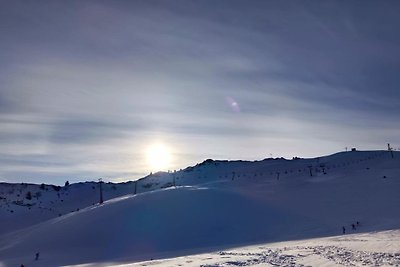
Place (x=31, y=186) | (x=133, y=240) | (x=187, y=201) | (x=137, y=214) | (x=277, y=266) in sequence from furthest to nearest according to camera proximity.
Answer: (x=31, y=186) < (x=187, y=201) < (x=137, y=214) < (x=133, y=240) < (x=277, y=266)

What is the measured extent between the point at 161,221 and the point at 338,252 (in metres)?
24.9

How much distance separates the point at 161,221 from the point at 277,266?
26842 mm

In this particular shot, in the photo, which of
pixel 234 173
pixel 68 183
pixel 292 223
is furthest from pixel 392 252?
pixel 68 183

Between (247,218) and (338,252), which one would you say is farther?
(247,218)

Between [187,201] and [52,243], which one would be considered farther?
[187,201]

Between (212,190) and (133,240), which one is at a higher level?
(212,190)

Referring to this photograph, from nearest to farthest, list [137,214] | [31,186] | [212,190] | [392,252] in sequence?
[392,252] → [137,214] → [212,190] → [31,186]

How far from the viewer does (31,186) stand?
394ft

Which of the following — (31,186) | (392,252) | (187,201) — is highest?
(31,186)

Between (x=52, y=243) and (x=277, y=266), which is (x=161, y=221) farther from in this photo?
(x=277, y=266)

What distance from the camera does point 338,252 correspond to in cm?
2053

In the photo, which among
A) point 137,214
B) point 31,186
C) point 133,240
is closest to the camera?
point 133,240

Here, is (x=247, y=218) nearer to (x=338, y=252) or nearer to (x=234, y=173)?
(x=338, y=252)

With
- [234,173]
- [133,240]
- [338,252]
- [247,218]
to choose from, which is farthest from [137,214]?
[234,173]
